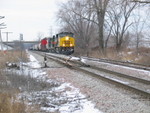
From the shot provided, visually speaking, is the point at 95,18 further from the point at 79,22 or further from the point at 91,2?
the point at 79,22

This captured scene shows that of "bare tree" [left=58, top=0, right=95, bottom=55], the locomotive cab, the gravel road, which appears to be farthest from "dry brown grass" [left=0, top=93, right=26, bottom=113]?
"bare tree" [left=58, top=0, right=95, bottom=55]

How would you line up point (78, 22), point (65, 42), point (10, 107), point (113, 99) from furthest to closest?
point (78, 22)
point (65, 42)
point (113, 99)
point (10, 107)

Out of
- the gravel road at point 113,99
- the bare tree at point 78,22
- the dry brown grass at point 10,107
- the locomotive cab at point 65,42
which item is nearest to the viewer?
the dry brown grass at point 10,107

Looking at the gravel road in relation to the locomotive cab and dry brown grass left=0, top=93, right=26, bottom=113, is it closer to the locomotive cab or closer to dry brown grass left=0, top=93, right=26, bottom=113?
dry brown grass left=0, top=93, right=26, bottom=113

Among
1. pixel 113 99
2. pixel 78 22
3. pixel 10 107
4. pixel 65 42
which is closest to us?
pixel 10 107

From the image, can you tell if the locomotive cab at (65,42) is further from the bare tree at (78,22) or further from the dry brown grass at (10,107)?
the dry brown grass at (10,107)

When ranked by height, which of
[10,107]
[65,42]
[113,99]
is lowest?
[113,99]

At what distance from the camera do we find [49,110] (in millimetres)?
6473

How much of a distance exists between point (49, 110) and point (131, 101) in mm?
2456

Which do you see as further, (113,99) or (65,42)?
(65,42)

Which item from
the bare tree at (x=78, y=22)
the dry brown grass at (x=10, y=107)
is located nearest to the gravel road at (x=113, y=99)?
the dry brown grass at (x=10, y=107)

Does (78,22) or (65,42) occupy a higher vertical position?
(78,22)

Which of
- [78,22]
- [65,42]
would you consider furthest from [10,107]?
[78,22]

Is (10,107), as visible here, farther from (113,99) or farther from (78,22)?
(78,22)
